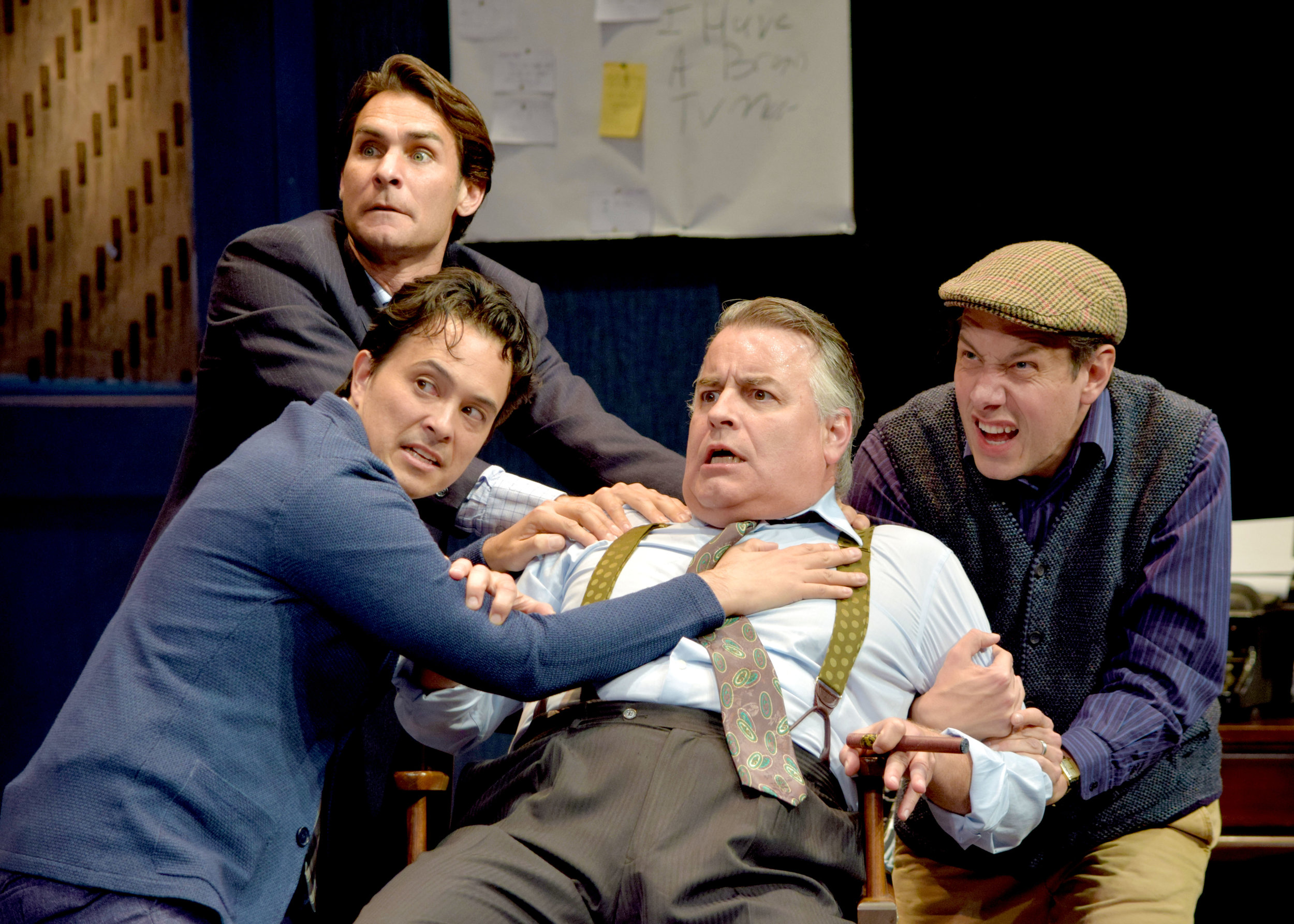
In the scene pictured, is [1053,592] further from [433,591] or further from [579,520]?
[433,591]

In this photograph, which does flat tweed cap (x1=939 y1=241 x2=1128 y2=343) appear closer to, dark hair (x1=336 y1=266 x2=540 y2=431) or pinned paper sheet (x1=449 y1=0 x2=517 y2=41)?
dark hair (x1=336 y1=266 x2=540 y2=431)

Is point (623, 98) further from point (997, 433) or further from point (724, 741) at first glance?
point (724, 741)

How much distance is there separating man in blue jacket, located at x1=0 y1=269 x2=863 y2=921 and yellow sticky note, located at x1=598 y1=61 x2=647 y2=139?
174cm

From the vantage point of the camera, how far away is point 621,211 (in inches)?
130

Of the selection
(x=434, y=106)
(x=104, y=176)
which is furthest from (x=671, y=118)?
(x=104, y=176)

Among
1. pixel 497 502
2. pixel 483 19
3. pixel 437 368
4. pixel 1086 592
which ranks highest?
pixel 483 19

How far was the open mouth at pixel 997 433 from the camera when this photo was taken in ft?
7.02

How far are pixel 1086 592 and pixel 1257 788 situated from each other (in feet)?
3.35

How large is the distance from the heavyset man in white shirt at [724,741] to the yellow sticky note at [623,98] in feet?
4.40

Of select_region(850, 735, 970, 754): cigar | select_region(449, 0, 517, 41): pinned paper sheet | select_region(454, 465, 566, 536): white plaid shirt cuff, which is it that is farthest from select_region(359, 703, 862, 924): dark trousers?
select_region(449, 0, 517, 41): pinned paper sheet

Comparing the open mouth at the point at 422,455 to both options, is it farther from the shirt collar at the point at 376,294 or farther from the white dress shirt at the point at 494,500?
the shirt collar at the point at 376,294

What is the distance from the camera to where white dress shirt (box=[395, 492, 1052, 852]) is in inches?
70.4

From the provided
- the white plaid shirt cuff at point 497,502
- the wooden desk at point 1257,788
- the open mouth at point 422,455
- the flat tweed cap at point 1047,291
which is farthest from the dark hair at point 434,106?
the wooden desk at point 1257,788

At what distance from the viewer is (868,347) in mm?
3270
